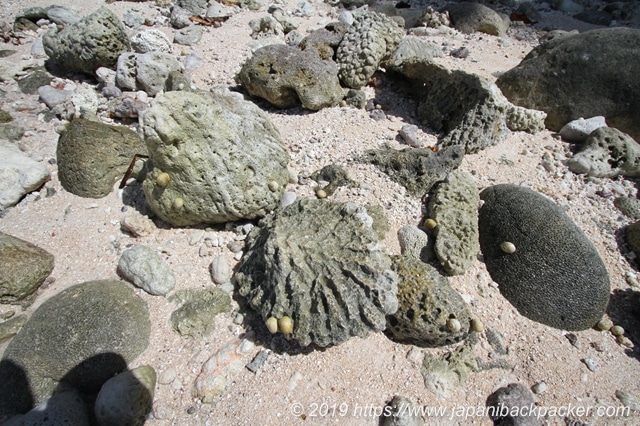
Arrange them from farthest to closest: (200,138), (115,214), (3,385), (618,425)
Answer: (115,214), (200,138), (618,425), (3,385)

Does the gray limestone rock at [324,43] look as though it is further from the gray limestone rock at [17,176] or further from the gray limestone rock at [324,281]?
the gray limestone rock at [17,176]

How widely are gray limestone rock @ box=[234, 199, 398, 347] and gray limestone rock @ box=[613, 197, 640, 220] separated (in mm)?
3280

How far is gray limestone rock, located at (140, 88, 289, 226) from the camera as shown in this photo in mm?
2775

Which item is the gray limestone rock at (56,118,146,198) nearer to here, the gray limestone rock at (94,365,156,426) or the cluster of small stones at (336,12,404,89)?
the gray limestone rock at (94,365,156,426)

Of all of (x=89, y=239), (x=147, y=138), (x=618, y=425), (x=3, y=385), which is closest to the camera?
(x=3, y=385)

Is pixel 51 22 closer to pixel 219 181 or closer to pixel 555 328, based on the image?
pixel 219 181

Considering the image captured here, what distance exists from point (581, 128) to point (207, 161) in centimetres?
485

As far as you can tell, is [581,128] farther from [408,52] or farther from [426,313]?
[426,313]

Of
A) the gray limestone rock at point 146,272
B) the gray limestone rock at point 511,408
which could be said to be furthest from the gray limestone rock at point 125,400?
the gray limestone rock at point 511,408

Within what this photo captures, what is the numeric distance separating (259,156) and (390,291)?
1712 mm

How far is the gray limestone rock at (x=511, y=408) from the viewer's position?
8.07 ft

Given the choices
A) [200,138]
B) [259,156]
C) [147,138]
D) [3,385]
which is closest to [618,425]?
[259,156]

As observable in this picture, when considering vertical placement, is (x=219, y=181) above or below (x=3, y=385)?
above

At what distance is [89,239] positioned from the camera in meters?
3.18
